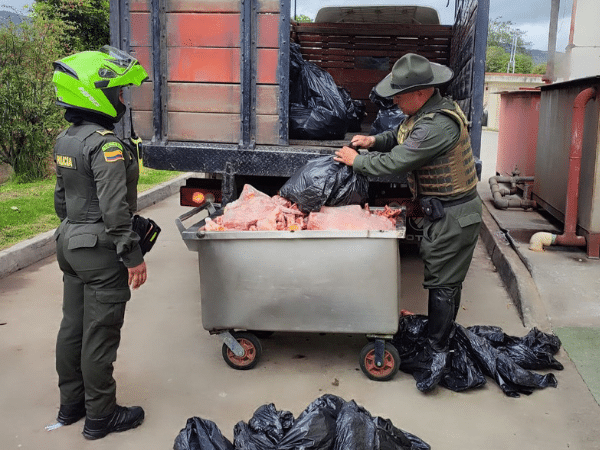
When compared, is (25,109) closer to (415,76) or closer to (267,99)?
(267,99)

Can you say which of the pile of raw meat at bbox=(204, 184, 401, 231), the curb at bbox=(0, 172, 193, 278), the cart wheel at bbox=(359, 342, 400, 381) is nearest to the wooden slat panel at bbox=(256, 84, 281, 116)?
the pile of raw meat at bbox=(204, 184, 401, 231)

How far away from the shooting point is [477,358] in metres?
3.73

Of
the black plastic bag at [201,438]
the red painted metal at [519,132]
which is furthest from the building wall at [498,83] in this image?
the black plastic bag at [201,438]

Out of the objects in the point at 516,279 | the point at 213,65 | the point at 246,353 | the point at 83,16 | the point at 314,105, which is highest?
the point at 83,16

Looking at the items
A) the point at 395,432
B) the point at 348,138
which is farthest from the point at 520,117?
the point at 395,432

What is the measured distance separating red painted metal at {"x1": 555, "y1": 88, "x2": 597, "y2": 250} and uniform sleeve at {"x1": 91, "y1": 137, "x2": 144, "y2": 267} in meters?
4.14

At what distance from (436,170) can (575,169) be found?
2.72 meters

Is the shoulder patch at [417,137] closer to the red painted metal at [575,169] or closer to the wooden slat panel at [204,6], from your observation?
the wooden slat panel at [204,6]

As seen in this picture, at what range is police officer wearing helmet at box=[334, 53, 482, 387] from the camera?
349 centimetres

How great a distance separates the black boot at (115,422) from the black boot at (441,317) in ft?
5.43

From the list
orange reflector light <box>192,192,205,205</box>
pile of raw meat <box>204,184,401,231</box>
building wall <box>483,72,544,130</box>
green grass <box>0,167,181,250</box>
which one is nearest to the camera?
pile of raw meat <box>204,184,401,231</box>

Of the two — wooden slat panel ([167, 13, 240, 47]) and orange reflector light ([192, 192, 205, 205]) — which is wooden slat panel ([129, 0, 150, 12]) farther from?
orange reflector light ([192, 192, 205, 205])

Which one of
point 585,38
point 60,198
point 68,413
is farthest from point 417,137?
point 585,38

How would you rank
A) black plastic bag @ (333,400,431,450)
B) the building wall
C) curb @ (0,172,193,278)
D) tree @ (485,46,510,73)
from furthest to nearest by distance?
1. tree @ (485,46,510,73)
2. the building wall
3. curb @ (0,172,193,278)
4. black plastic bag @ (333,400,431,450)
